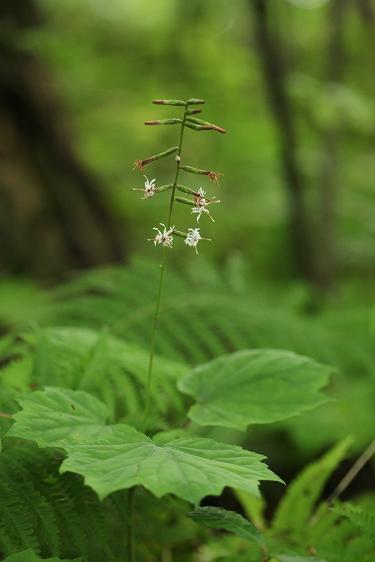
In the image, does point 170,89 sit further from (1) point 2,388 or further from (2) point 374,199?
(1) point 2,388

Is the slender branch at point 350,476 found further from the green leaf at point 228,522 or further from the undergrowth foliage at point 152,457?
the green leaf at point 228,522

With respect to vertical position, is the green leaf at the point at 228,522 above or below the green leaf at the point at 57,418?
below

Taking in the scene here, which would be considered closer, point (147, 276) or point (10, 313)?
point (147, 276)

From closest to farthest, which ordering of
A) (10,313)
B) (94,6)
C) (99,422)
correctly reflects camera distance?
(99,422), (10,313), (94,6)

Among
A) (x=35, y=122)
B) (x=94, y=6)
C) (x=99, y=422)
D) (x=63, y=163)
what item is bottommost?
(x=99, y=422)

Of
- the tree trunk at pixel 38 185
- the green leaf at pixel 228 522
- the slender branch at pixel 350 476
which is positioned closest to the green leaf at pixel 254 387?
the green leaf at pixel 228 522

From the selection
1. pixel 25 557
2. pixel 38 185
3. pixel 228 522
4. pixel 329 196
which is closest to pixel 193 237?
pixel 228 522

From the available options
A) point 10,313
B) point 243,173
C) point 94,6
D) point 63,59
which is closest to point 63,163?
point 63,59
